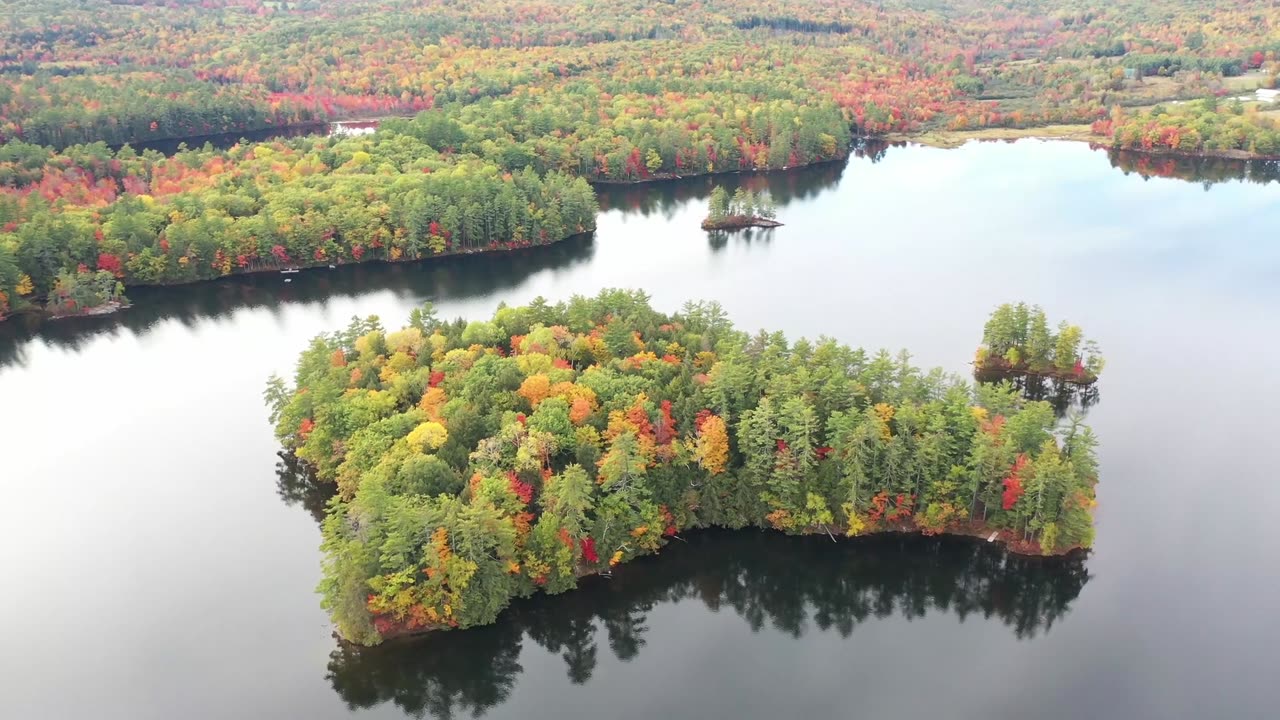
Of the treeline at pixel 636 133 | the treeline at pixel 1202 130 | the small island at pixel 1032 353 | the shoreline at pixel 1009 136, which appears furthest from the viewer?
the shoreline at pixel 1009 136

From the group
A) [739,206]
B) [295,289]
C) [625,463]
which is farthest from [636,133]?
[625,463]

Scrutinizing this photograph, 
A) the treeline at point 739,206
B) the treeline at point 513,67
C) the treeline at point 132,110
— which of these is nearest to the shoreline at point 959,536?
the treeline at point 739,206

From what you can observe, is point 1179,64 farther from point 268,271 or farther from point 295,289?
point 268,271

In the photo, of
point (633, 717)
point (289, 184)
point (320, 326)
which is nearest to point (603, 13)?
point (289, 184)

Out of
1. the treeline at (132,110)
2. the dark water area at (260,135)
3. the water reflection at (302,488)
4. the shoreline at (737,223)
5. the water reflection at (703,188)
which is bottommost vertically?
the water reflection at (302,488)

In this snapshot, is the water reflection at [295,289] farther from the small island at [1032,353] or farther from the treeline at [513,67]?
the treeline at [513,67]

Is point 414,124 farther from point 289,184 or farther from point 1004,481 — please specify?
point 1004,481

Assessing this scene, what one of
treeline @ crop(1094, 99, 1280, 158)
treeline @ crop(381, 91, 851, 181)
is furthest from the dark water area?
treeline @ crop(1094, 99, 1280, 158)
